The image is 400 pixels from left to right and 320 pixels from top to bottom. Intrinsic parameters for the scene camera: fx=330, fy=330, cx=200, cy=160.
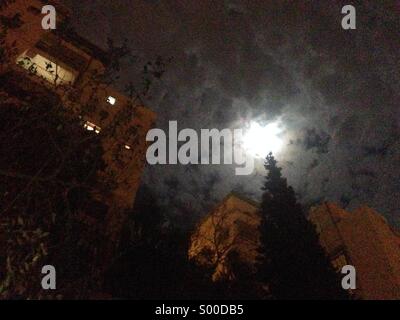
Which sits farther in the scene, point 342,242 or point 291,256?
point 342,242

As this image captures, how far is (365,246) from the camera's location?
2689cm

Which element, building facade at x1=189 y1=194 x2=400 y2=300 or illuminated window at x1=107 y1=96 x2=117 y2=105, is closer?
building facade at x1=189 y1=194 x2=400 y2=300

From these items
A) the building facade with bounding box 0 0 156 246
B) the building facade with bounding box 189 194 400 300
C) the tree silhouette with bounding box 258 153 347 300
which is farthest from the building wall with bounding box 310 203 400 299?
the building facade with bounding box 0 0 156 246

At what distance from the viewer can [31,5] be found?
23.9 metres

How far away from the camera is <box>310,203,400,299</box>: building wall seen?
24.4 metres

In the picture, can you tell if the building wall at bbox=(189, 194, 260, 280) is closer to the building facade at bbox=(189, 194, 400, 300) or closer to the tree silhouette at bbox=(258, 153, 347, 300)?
the building facade at bbox=(189, 194, 400, 300)

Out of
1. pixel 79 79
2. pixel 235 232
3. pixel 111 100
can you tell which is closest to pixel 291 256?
pixel 235 232

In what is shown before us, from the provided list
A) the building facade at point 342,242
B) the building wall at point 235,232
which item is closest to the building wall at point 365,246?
the building facade at point 342,242

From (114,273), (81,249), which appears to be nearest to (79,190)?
(81,249)

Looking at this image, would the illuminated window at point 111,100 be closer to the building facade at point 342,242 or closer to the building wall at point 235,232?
the building facade at point 342,242

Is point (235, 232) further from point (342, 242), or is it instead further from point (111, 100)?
point (111, 100)

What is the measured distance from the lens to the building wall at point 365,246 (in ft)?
79.9
